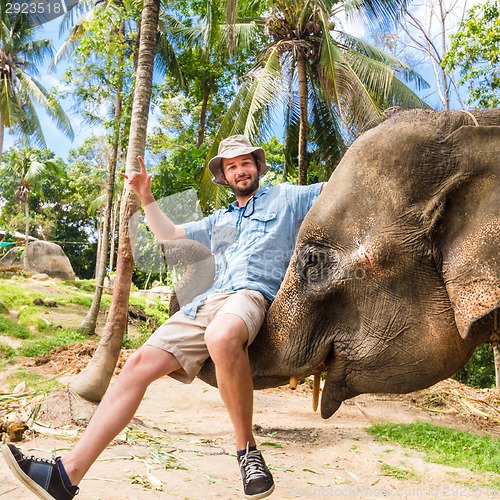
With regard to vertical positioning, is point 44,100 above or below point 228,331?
above

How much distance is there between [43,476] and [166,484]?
1839mm

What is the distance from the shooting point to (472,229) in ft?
4.74

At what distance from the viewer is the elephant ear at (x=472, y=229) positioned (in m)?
1.38

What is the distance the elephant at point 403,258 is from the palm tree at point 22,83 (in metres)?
20.8

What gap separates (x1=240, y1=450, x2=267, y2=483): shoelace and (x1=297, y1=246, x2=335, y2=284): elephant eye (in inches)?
35.2

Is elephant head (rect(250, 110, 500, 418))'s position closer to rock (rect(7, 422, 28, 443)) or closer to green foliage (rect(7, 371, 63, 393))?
rock (rect(7, 422, 28, 443))

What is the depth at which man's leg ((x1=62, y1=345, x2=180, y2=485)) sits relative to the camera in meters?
2.35

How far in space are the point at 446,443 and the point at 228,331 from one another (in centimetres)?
528

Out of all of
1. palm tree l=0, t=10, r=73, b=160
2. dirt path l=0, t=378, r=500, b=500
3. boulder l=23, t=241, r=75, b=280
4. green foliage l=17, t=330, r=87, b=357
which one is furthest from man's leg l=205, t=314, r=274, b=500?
boulder l=23, t=241, r=75, b=280

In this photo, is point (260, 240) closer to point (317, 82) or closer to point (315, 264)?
point (315, 264)

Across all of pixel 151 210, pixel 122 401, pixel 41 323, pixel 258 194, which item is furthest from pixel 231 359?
pixel 41 323

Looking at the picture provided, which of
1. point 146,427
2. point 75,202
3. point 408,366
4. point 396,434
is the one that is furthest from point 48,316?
point 75,202

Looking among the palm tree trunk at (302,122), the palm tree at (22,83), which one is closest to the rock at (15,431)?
the palm tree trunk at (302,122)

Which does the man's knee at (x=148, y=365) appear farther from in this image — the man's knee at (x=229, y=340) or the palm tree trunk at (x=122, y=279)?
the palm tree trunk at (x=122, y=279)
